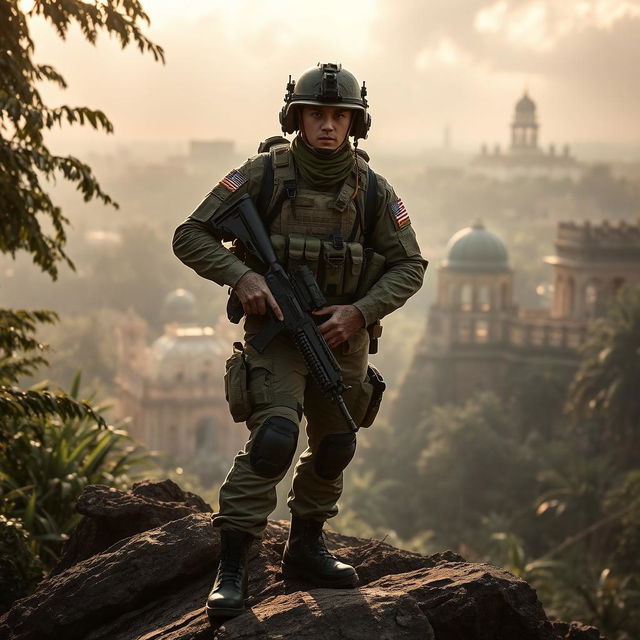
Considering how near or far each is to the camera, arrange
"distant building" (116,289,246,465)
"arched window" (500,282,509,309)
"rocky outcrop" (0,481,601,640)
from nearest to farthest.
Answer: "rocky outcrop" (0,481,601,640) < "arched window" (500,282,509,309) < "distant building" (116,289,246,465)

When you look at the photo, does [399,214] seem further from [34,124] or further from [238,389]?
[34,124]

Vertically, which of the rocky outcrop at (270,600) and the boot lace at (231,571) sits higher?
the boot lace at (231,571)

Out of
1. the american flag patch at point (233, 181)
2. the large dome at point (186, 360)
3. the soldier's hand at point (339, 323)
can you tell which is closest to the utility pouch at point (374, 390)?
the soldier's hand at point (339, 323)

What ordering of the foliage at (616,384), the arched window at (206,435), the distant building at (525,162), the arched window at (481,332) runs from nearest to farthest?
the foliage at (616,384) → the arched window at (481,332) → the arched window at (206,435) → the distant building at (525,162)

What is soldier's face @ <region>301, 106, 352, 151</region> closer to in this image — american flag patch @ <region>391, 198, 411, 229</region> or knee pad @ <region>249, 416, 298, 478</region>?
american flag patch @ <region>391, 198, 411, 229</region>

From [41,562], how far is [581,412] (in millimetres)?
33992

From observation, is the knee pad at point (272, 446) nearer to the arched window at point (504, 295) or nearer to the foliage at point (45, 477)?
the foliage at point (45, 477)

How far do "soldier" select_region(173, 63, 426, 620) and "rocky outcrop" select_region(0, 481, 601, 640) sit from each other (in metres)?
0.32

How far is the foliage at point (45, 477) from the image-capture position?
10.9m

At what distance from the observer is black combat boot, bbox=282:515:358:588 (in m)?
7.91

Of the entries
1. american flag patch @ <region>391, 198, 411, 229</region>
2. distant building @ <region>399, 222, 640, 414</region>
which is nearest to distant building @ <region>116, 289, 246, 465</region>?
distant building @ <region>399, 222, 640, 414</region>

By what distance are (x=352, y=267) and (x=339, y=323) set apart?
1.16 ft

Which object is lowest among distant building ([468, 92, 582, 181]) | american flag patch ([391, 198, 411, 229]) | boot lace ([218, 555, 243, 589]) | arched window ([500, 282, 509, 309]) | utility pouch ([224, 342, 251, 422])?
boot lace ([218, 555, 243, 589])

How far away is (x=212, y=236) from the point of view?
25.6ft
